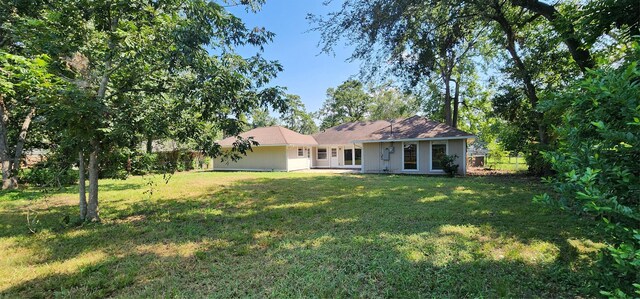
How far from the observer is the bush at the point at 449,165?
1489cm

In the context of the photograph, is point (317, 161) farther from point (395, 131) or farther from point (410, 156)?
point (410, 156)

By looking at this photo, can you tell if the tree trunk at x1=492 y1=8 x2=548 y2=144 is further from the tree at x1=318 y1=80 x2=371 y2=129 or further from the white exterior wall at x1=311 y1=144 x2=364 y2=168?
the tree at x1=318 y1=80 x2=371 y2=129

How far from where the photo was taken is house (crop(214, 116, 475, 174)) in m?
16.4

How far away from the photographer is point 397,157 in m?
17.6

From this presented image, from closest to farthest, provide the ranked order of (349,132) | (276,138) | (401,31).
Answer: (401,31)
(276,138)
(349,132)

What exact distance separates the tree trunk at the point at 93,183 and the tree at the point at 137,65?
17mm

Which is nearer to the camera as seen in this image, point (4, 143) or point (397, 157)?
point (4, 143)

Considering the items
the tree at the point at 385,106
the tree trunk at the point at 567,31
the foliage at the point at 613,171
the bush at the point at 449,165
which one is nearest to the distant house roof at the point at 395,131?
the bush at the point at 449,165

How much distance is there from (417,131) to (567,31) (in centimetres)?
1178

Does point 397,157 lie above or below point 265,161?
above

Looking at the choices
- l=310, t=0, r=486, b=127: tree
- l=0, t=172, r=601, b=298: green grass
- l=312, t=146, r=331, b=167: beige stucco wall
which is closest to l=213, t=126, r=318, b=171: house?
l=312, t=146, r=331, b=167: beige stucco wall

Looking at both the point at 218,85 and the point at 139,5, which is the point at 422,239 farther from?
the point at 139,5

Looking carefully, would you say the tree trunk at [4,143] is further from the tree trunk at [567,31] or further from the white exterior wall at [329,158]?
the tree trunk at [567,31]

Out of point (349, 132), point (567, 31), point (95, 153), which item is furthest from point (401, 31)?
point (349, 132)
